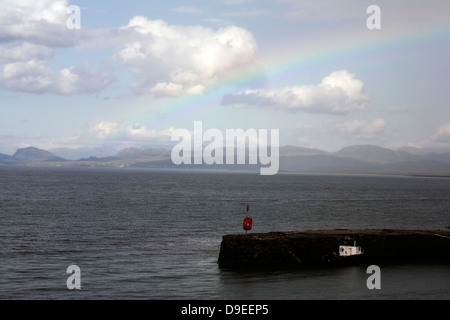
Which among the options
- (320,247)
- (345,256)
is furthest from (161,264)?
(345,256)

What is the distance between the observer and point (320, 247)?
48188 millimetres

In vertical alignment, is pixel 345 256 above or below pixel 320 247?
below

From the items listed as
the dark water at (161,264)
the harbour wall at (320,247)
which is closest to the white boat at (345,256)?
the harbour wall at (320,247)

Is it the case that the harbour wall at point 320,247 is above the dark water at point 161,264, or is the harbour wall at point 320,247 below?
above

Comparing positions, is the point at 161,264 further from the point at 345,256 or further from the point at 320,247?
the point at 345,256

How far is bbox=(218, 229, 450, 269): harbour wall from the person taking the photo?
46656 mm

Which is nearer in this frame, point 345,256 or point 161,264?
point 161,264

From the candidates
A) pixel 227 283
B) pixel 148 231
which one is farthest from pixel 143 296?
pixel 148 231

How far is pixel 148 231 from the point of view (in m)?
69.8

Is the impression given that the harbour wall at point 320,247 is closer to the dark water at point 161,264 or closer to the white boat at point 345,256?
the white boat at point 345,256

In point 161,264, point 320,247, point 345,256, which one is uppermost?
point 320,247

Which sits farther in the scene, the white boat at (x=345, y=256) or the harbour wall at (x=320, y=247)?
the white boat at (x=345, y=256)

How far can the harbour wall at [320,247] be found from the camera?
1837 inches

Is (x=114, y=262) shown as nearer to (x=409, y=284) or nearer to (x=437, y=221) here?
(x=409, y=284)
